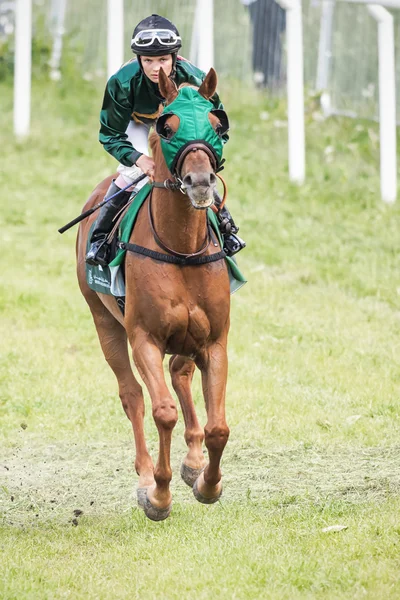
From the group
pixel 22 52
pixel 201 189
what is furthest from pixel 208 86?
pixel 22 52

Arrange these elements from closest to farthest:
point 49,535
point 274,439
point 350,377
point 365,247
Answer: point 49,535 → point 274,439 → point 350,377 → point 365,247

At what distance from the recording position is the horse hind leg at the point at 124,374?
709cm

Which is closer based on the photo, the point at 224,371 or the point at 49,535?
the point at 224,371

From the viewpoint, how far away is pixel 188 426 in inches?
280

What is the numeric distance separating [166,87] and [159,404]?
1.72 m

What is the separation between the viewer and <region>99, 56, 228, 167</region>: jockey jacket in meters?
6.64

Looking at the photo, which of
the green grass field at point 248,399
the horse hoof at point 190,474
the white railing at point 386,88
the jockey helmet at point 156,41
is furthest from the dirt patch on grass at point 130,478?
the white railing at point 386,88

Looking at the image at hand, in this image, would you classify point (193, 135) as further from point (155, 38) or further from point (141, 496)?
point (141, 496)

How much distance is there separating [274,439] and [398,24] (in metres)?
8.47

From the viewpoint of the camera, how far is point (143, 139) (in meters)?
7.25

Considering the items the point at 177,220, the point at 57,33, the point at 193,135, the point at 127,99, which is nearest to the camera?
the point at 193,135

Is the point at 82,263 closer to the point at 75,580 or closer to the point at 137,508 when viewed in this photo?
the point at 137,508

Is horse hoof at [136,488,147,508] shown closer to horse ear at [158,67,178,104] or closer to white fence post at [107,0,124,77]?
horse ear at [158,67,178,104]

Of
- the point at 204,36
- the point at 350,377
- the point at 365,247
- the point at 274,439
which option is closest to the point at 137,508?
the point at 274,439
